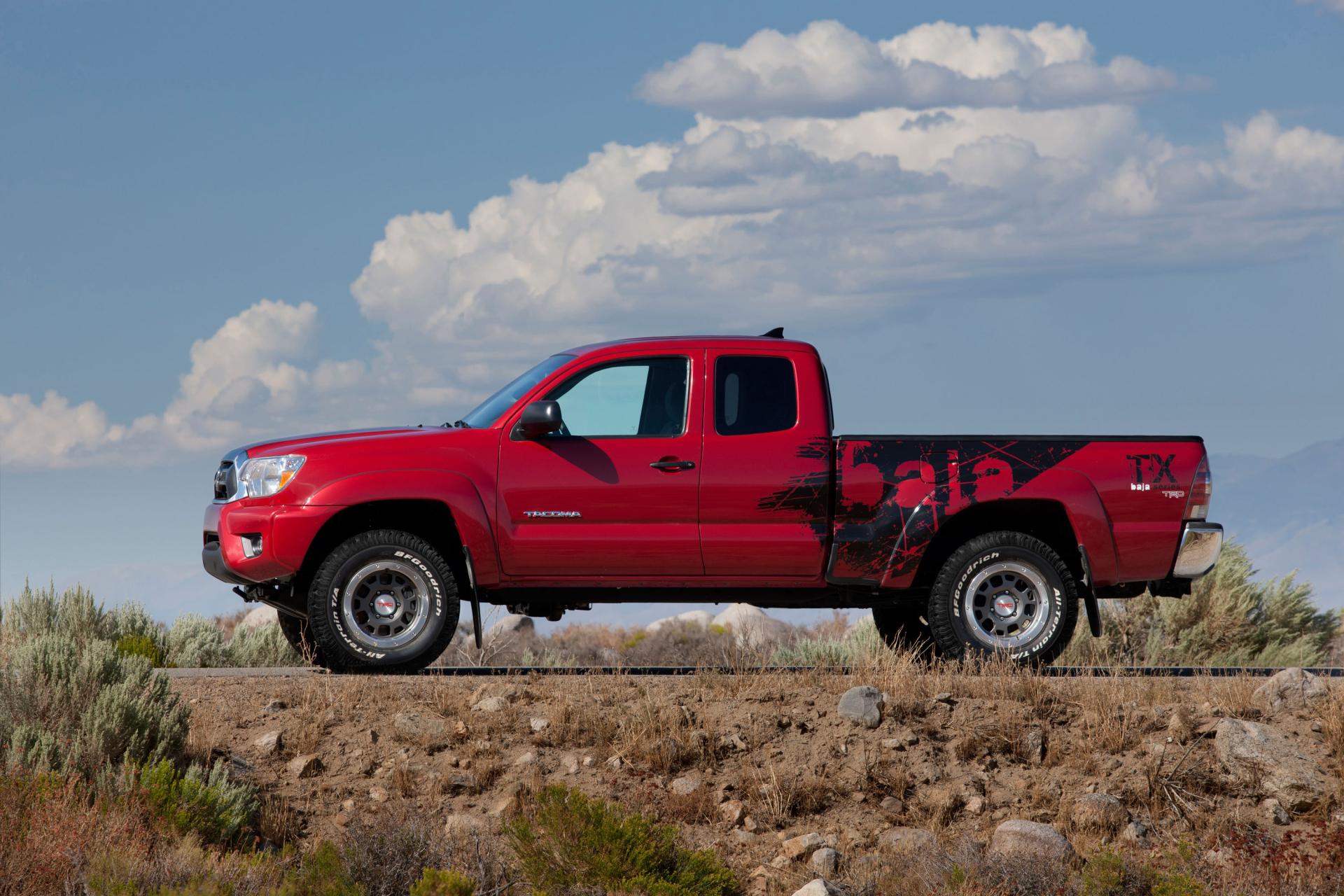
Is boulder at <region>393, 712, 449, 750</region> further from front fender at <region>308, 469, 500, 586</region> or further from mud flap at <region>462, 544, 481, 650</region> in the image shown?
front fender at <region>308, 469, 500, 586</region>

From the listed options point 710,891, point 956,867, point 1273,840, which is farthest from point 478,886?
point 1273,840

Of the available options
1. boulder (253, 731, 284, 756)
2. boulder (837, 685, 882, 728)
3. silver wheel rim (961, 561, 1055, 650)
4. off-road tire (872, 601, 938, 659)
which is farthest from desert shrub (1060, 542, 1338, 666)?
boulder (253, 731, 284, 756)

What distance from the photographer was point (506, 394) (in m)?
11.2

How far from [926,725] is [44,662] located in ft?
20.1

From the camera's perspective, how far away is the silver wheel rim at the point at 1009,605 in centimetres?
1120

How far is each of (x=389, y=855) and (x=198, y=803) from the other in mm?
1407

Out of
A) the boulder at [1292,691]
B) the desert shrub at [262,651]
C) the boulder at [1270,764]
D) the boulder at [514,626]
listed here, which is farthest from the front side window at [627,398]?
the boulder at [514,626]

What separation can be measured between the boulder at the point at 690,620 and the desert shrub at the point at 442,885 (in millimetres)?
19920

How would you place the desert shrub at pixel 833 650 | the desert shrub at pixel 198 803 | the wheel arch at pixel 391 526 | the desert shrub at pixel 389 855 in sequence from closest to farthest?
the desert shrub at pixel 389 855 < the desert shrub at pixel 198 803 < the wheel arch at pixel 391 526 < the desert shrub at pixel 833 650

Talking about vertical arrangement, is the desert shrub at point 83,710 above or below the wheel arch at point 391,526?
below

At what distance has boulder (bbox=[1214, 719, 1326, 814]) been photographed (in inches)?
384

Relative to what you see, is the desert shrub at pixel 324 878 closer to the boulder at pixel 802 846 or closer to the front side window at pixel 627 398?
the boulder at pixel 802 846

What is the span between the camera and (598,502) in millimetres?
10656

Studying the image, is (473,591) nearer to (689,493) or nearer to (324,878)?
(689,493)
